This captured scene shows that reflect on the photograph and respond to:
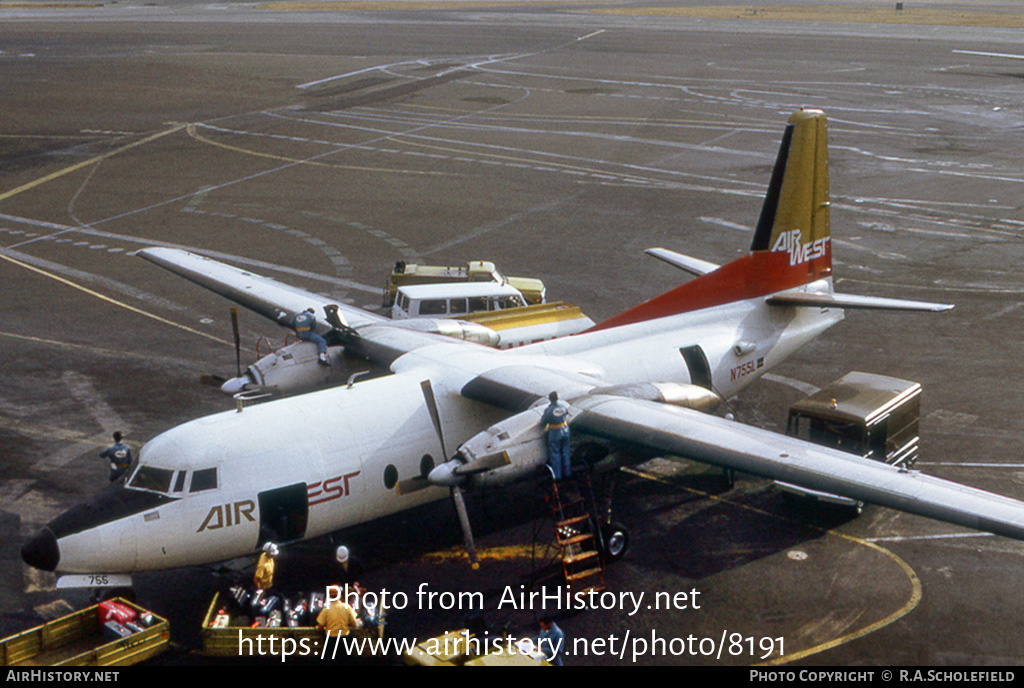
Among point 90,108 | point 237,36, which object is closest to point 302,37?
point 237,36

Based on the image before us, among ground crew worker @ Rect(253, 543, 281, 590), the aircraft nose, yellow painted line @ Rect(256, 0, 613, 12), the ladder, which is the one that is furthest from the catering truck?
yellow painted line @ Rect(256, 0, 613, 12)

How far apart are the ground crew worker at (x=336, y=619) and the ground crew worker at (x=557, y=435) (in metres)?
4.34

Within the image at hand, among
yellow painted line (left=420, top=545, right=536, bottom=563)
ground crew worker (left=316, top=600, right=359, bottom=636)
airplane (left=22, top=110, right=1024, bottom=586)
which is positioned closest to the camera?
ground crew worker (left=316, top=600, right=359, bottom=636)

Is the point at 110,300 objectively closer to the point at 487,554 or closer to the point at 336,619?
the point at 487,554

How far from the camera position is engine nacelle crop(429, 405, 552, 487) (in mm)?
17141

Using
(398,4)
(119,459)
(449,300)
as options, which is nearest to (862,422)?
(449,300)

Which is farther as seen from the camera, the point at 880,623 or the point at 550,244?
the point at 550,244

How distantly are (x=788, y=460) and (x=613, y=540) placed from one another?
417 centimetres

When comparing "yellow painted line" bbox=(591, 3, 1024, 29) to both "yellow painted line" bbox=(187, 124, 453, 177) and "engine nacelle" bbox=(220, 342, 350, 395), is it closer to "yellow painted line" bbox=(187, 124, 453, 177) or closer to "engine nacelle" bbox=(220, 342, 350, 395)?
"yellow painted line" bbox=(187, 124, 453, 177)

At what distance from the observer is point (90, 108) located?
235 feet

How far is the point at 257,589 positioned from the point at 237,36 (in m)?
107

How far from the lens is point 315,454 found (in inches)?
714

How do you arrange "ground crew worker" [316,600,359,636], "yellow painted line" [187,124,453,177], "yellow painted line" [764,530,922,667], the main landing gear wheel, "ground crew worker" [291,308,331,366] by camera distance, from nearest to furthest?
"ground crew worker" [316,600,359,636]
"yellow painted line" [764,530,922,667]
the main landing gear wheel
"ground crew worker" [291,308,331,366]
"yellow painted line" [187,124,453,177]

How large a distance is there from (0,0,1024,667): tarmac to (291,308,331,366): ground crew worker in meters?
4.38
